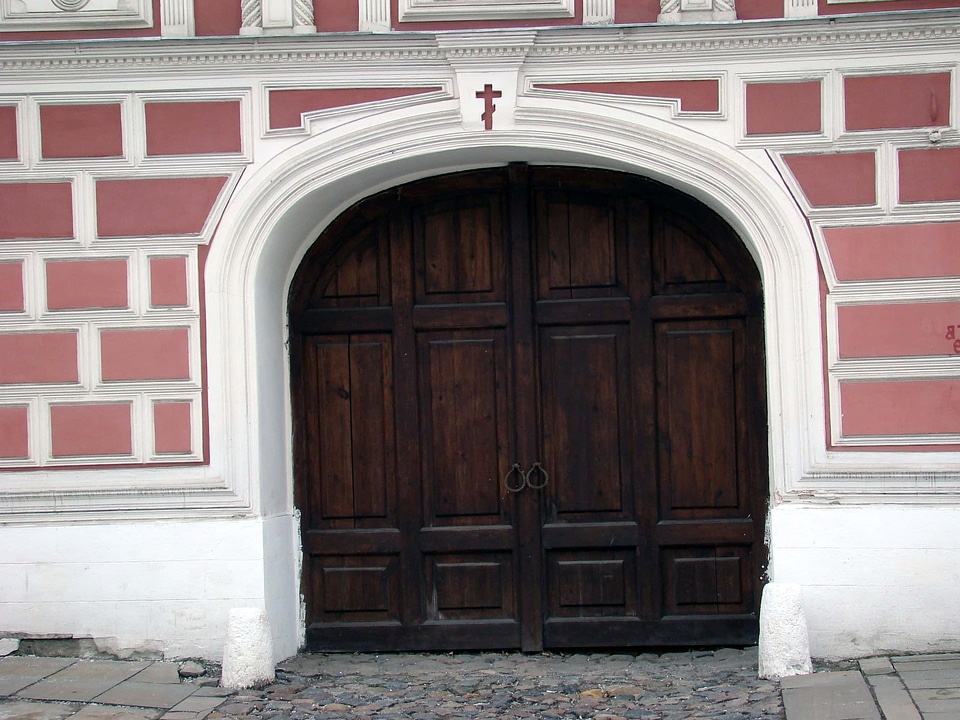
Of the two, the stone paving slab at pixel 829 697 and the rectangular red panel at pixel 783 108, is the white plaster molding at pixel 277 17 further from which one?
the stone paving slab at pixel 829 697

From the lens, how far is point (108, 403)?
593cm

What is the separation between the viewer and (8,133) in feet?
19.6

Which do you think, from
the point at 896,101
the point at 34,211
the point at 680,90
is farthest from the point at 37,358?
the point at 896,101

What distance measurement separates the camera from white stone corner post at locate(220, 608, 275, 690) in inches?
223

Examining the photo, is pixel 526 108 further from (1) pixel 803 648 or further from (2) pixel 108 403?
(1) pixel 803 648

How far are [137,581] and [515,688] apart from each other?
6.74 ft

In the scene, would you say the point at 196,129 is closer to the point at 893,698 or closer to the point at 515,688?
the point at 515,688

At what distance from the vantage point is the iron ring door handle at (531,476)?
6.26 meters

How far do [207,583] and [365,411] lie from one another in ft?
Result: 4.20

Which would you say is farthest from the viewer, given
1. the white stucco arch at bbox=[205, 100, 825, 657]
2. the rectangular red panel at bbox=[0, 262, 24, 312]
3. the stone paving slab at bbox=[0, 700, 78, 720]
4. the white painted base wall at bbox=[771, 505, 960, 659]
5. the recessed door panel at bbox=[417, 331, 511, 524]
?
the recessed door panel at bbox=[417, 331, 511, 524]

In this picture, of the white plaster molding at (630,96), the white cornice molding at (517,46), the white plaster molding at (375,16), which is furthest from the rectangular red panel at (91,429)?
the white plaster molding at (630,96)

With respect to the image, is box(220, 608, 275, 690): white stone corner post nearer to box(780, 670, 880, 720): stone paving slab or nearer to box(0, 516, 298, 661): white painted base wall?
box(0, 516, 298, 661): white painted base wall

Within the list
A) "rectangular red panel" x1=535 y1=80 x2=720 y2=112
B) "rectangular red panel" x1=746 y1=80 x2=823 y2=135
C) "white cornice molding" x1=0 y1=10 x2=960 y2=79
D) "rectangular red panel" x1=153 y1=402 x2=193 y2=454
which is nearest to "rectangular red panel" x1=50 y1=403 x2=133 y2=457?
"rectangular red panel" x1=153 y1=402 x2=193 y2=454

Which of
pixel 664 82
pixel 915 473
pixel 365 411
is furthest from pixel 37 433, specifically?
pixel 915 473
